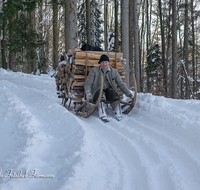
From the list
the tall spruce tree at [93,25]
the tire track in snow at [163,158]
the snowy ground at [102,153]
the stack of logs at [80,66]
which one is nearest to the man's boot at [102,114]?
the snowy ground at [102,153]

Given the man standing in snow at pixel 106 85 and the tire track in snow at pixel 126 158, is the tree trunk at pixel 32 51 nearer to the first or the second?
the man standing in snow at pixel 106 85

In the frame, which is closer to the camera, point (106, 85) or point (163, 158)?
point (163, 158)

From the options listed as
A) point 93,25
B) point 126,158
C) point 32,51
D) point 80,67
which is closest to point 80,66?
point 80,67

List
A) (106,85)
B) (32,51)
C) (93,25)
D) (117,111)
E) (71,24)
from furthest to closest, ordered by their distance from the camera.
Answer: (93,25)
(32,51)
(71,24)
(106,85)
(117,111)

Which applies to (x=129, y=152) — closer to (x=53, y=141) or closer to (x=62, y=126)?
(x=53, y=141)

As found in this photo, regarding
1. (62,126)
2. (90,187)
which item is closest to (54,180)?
(90,187)

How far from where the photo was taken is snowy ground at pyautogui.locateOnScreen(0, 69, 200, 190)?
2006 millimetres

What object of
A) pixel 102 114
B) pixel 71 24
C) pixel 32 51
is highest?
pixel 71 24

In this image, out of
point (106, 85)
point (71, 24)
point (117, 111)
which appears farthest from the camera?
point (71, 24)

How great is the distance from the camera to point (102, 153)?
2711 mm

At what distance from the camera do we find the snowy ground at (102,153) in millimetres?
2006

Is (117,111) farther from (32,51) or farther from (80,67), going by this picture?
(32,51)

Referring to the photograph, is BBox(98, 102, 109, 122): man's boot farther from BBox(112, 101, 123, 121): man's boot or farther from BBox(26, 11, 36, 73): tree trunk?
BBox(26, 11, 36, 73): tree trunk

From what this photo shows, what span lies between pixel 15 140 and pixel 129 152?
71.3 inches
